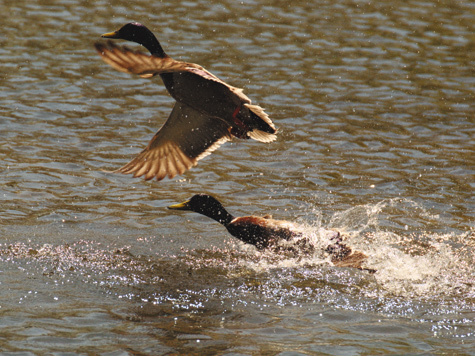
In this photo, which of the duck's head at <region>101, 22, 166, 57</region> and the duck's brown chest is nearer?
the duck's brown chest

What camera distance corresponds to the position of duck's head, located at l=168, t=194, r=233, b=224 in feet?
24.1

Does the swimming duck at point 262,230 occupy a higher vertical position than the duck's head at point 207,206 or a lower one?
lower

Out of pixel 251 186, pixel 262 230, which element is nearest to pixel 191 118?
pixel 251 186

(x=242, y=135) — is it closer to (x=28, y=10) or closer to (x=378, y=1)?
(x=28, y=10)

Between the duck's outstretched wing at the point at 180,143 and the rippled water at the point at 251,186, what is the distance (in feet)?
2.01

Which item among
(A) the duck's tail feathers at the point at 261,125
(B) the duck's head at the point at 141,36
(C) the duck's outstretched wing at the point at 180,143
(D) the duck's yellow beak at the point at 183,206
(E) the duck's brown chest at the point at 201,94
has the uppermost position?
(B) the duck's head at the point at 141,36

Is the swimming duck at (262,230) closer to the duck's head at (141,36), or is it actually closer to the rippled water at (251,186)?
the rippled water at (251,186)

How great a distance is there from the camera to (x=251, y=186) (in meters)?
8.91

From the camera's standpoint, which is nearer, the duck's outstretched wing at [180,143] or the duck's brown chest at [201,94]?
the duck's brown chest at [201,94]

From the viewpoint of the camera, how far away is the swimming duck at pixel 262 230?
6.94 metres

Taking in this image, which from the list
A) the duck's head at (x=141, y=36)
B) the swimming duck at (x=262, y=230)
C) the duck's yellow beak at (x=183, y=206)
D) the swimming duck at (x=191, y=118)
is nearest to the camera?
the swimming duck at (x=262, y=230)

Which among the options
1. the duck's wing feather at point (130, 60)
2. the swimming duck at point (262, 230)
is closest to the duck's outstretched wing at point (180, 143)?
the swimming duck at point (262, 230)

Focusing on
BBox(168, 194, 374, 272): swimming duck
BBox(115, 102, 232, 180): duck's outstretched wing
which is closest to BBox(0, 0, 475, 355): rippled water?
BBox(168, 194, 374, 272): swimming duck

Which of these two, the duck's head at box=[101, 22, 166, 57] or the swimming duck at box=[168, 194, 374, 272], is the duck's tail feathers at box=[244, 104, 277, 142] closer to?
the swimming duck at box=[168, 194, 374, 272]
